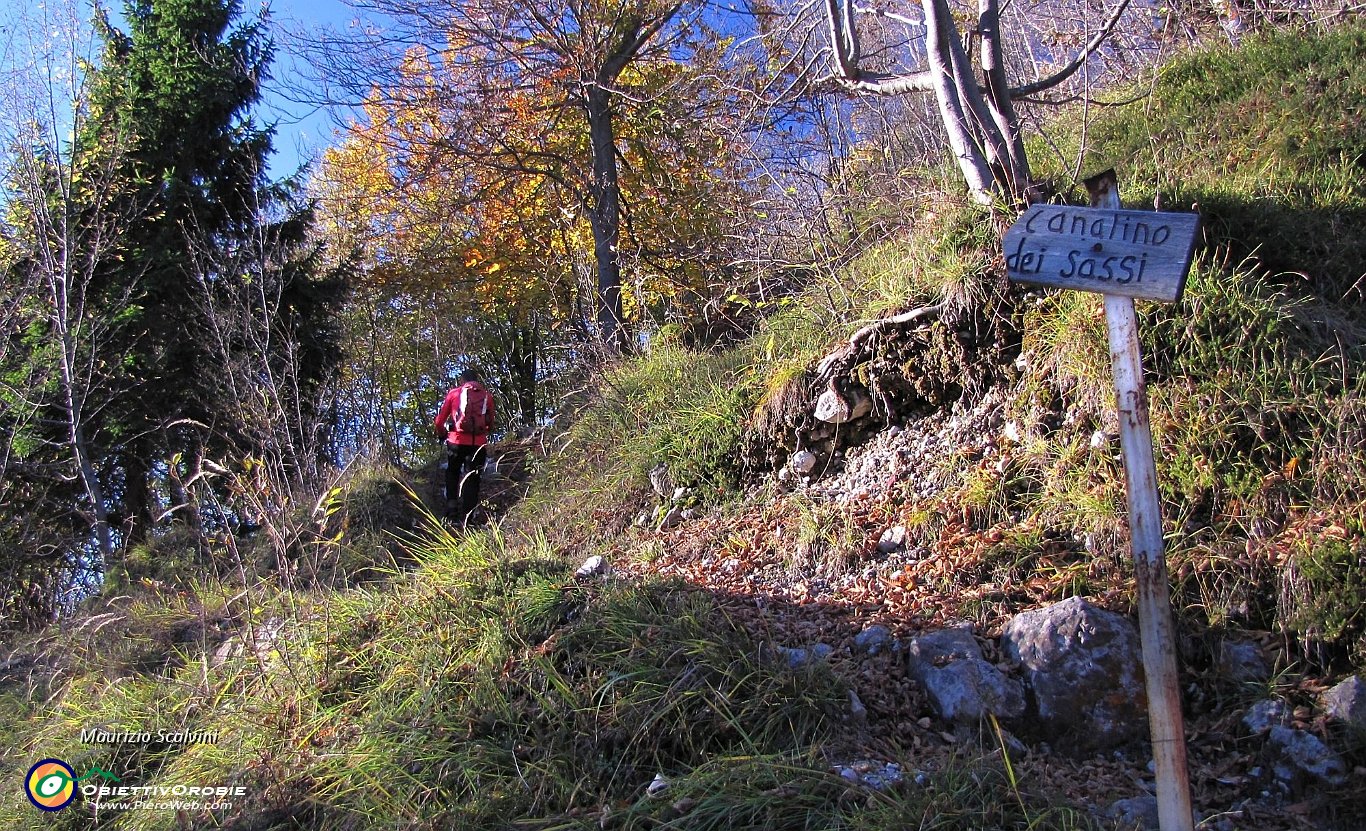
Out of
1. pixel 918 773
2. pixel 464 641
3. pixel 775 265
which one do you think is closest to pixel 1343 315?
pixel 918 773

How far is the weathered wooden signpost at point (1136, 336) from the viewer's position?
7.69 feet

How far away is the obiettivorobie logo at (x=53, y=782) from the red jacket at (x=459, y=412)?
446 cm

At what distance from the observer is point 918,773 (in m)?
2.83

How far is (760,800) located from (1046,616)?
1472 mm

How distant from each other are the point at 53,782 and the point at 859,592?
12.9 feet

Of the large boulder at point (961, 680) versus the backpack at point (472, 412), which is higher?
the backpack at point (472, 412)

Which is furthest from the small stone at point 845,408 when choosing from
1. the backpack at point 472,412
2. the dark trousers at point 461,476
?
the dark trousers at point 461,476

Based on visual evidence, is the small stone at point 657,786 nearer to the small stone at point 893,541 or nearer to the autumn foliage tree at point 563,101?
the small stone at point 893,541

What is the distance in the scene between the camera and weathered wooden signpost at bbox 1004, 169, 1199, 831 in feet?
7.69

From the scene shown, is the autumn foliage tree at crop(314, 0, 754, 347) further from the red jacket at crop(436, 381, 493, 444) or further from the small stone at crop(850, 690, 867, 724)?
the small stone at crop(850, 690, 867, 724)

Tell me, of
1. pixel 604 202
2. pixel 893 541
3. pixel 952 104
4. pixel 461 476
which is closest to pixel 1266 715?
pixel 893 541

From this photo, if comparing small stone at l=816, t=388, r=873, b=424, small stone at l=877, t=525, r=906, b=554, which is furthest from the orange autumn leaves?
small stone at l=877, t=525, r=906, b=554

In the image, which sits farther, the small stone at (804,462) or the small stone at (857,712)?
the small stone at (804,462)

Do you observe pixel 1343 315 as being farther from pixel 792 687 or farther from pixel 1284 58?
pixel 792 687
